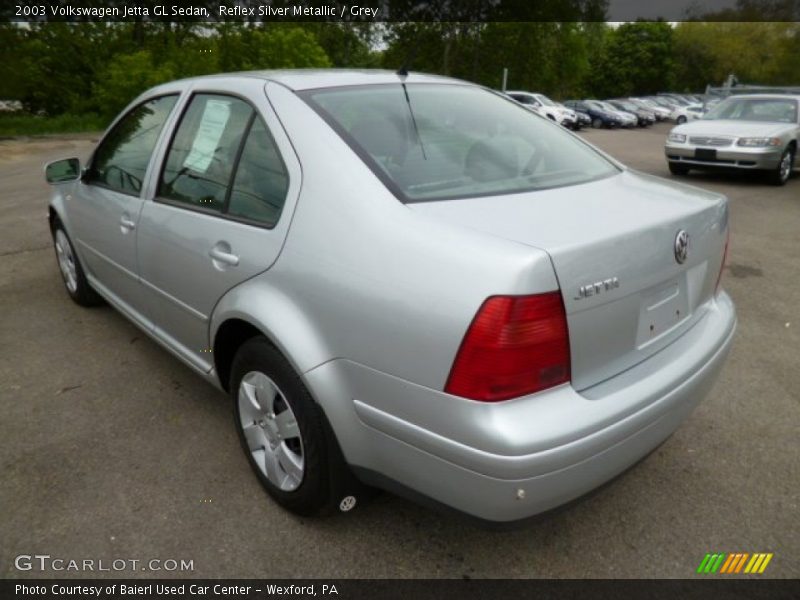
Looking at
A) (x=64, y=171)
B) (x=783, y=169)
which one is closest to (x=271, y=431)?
(x=64, y=171)

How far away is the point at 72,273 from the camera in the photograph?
4.36 metres

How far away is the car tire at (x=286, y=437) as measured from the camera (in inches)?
81.1

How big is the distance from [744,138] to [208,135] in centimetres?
1011

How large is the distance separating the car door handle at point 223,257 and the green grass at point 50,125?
20713 millimetres

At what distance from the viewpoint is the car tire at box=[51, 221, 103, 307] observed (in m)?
4.18

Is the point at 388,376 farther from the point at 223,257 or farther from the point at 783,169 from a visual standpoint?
the point at 783,169

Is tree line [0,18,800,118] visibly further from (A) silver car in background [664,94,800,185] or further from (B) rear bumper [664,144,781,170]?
(B) rear bumper [664,144,781,170]

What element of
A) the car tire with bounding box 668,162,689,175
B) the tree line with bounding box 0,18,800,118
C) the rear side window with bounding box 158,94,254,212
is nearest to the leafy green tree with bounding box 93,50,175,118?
the tree line with bounding box 0,18,800,118

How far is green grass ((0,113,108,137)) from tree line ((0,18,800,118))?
626 mm

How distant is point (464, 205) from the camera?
6.38ft

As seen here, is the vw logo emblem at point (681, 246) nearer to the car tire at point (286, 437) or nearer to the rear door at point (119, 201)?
the car tire at point (286, 437)

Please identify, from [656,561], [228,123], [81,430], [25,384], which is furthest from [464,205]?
[25,384]

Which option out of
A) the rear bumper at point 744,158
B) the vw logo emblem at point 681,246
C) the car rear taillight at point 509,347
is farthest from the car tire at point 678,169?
the car rear taillight at point 509,347
